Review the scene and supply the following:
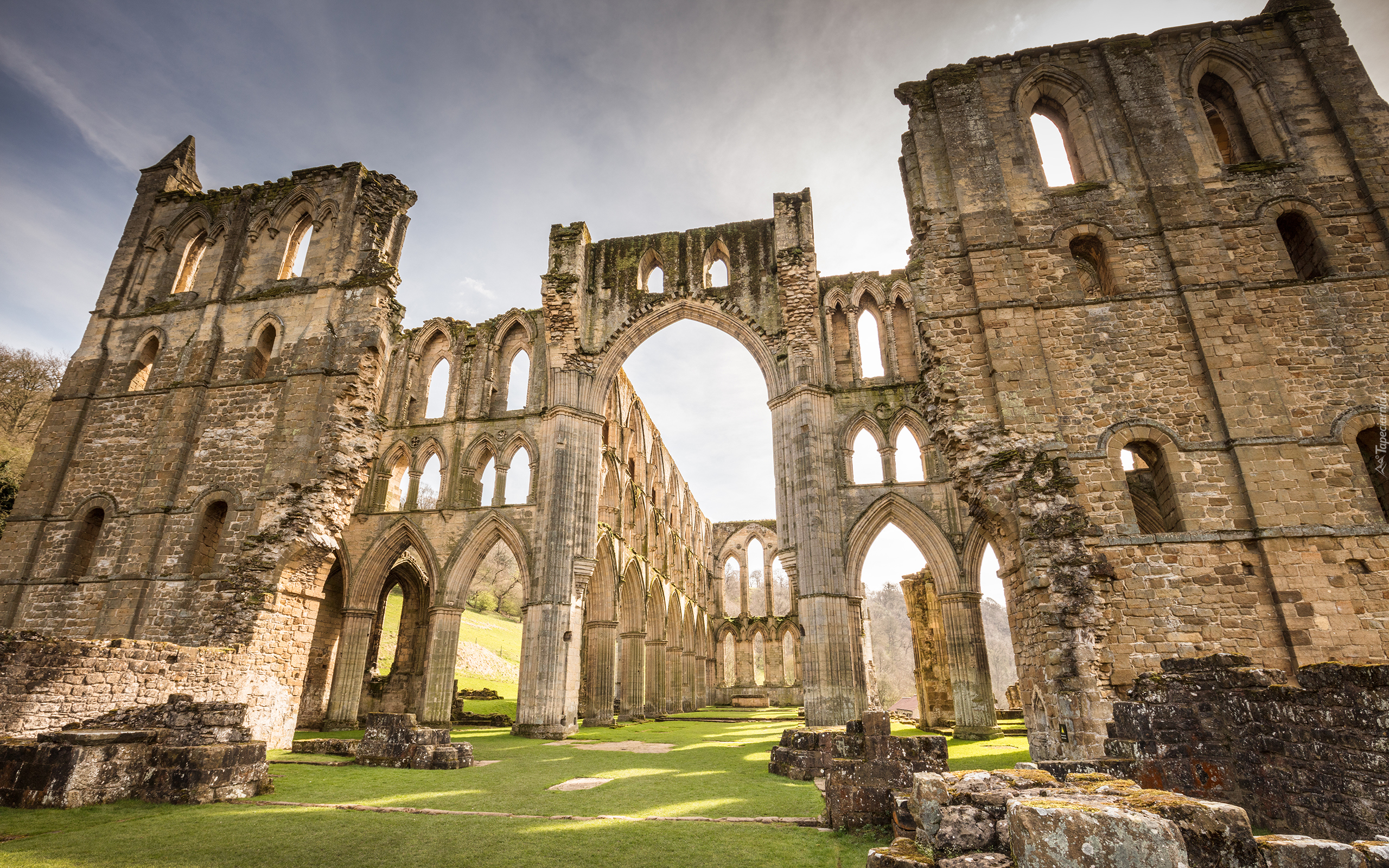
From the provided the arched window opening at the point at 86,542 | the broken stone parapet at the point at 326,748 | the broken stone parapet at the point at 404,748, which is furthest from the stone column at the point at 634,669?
the arched window opening at the point at 86,542

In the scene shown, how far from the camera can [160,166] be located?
17141 millimetres

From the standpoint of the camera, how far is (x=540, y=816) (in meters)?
5.47

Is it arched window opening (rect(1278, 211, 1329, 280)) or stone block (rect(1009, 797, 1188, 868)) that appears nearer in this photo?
stone block (rect(1009, 797, 1188, 868))

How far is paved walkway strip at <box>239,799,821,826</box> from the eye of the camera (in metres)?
5.22

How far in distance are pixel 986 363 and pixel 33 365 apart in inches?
1257

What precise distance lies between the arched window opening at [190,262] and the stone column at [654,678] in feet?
54.3

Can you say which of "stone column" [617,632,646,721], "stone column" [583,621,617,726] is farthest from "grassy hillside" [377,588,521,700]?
"stone column" [583,621,617,726]

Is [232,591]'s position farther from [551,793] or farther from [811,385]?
[811,385]

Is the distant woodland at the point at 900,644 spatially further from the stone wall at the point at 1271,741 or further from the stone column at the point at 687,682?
the stone wall at the point at 1271,741

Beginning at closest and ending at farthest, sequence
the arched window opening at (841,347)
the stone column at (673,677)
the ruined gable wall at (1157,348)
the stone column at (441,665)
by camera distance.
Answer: the ruined gable wall at (1157,348) → the stone column at (441,665) → the arched window opening at (841,347) → the stone column at (673,677)

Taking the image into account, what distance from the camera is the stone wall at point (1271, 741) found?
4.46 m

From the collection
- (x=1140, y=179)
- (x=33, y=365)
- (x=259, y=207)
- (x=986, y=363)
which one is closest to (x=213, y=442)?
(x=259, y=207)

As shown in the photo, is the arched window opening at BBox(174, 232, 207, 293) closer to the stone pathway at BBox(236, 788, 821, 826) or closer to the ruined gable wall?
the stone pathway at BBox(236, 788, 821, 826)

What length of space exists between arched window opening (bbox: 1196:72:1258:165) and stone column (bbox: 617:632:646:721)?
18741mm
